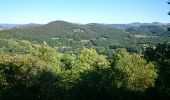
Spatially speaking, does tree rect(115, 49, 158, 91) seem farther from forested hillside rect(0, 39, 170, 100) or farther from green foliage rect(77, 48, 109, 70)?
green foliage rect(77, 48, 109, 70)

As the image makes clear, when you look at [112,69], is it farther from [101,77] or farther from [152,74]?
[152,74]

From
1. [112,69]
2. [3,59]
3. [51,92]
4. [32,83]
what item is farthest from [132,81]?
[3,59]

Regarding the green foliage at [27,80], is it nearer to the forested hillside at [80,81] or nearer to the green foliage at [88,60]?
the forested hillside at [80,81]

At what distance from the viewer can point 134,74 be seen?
5203cm

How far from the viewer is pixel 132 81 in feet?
167

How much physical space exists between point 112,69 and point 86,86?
20.0 ft

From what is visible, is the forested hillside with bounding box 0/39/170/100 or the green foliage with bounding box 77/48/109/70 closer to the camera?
the forested hillside with bounding box 0/39/170/100

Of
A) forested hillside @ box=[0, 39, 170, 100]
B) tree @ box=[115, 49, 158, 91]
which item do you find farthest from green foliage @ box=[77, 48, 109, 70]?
tree @ box=[115, 49, 158, 91]

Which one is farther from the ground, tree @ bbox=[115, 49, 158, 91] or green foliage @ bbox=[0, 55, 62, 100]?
tree @ bbox=[115, 49, 158, 91]

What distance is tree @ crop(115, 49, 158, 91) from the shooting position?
50.8 m

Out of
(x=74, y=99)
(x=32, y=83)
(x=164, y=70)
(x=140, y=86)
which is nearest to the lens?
(x=164, y=70)

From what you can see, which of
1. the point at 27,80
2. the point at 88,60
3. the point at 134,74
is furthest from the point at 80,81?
the point at 88,60

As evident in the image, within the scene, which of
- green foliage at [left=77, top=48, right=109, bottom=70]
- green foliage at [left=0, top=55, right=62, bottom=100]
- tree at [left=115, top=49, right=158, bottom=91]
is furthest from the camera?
green foliage at [left=77, top=48, right=109, bottom=70]

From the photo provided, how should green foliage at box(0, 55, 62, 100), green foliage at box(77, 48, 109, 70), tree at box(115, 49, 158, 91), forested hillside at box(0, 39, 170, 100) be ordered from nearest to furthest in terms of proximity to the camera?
tree at box(115, 49, 158, 91), forested hillside at box(0, 39, 170, 100), green foliage at box(0, 55, 62, 100), green foliage at box(77, 48, 109, 70)
